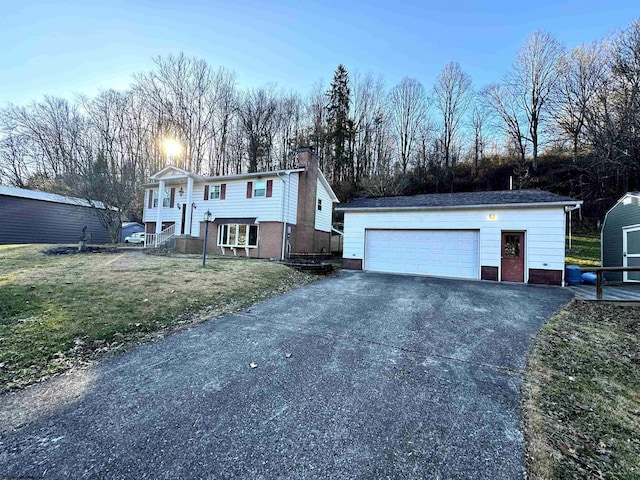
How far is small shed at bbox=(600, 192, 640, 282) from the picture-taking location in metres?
9.98

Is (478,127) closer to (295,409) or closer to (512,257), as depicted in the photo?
(512,257)

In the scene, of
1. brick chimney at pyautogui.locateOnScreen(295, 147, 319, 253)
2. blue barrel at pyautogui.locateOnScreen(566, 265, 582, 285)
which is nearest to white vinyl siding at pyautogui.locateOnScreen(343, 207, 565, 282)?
blue barrel at pyautogui.locateOnScreen(566, 265, 582, 285)

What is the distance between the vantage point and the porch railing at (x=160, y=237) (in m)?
16.6

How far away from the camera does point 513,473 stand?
1988 mm

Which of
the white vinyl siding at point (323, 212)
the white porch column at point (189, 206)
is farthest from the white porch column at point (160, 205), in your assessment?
the white vinyl siding at point (323, 212)

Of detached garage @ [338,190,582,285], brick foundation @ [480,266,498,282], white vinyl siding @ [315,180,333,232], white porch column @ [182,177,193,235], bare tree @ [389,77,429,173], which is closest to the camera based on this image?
detached garage @ [338,190,582,285]

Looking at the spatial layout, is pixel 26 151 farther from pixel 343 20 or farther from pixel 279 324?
pixel 279 324

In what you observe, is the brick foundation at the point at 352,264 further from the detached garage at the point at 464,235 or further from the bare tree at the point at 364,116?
the bare tree at the point at 364,116

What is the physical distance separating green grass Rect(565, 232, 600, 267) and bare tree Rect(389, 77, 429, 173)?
14.7 metres

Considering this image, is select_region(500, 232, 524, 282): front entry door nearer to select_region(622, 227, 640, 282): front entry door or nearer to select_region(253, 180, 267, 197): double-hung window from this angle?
select_region(622, 227, 640, 282): front entry door

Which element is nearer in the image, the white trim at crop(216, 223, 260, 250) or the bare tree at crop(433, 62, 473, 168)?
the white trim at crop(216, 223, 260, 250)

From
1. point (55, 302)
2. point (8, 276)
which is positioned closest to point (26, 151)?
point (8, 276)

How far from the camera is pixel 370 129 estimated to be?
1117 inches

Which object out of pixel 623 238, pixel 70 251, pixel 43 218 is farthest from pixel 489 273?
pixel 43 218
